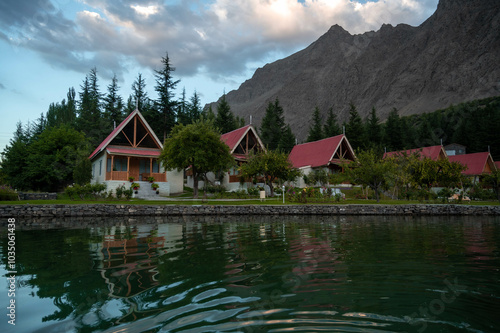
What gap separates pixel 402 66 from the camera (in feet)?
534

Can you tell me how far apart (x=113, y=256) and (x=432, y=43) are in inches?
7526

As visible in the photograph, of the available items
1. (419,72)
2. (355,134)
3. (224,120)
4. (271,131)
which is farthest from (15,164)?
(419,72)

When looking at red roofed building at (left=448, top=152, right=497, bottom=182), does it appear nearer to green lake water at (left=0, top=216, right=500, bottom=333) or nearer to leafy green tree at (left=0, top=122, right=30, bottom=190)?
green lake water at (left=0, top=216, right=500, bottom=333)

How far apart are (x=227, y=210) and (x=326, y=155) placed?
22.7 m

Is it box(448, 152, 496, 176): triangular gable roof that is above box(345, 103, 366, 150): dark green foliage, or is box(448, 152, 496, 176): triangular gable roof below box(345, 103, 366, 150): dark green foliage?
below

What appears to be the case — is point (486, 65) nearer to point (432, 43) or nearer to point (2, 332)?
point (432, 43)

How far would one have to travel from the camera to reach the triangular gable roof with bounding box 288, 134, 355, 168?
4109 cm

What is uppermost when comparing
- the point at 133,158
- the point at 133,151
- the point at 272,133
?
the point at 272,133

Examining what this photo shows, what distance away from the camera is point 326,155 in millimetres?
41500

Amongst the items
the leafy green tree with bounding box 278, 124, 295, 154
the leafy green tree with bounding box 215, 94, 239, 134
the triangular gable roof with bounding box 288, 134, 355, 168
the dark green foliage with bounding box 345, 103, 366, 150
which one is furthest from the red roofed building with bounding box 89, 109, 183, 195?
the dark green foliage with bounding box 345, 103, 366, 150

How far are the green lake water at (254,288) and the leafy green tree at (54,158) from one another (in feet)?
105

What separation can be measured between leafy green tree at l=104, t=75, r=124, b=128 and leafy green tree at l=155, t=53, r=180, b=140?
784 cm

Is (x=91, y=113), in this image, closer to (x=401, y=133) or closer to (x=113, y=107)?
(x=113, y=107)

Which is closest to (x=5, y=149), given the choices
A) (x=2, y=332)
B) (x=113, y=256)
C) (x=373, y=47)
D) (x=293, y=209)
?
(x=293, y=209)
